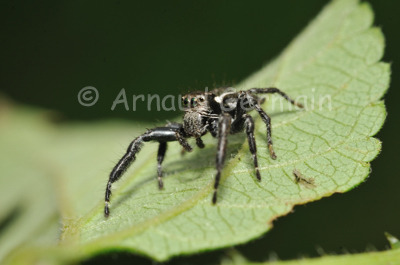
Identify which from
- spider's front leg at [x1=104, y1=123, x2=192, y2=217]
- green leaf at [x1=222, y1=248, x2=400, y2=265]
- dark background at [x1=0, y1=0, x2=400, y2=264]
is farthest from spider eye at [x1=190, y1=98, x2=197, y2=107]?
green leaf at [x1=222, y1=248, x2=400, y2=265]

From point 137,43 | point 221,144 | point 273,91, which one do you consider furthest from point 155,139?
point 137,43

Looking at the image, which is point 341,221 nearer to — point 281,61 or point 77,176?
point 281,61

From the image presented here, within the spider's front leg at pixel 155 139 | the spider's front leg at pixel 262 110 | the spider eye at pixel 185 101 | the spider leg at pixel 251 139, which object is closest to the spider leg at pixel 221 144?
the spider leg at pixel 251 139

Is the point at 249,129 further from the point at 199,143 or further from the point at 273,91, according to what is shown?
the point at 273,91

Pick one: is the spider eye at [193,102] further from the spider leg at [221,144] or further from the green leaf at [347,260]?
the green leaf at [347,260]

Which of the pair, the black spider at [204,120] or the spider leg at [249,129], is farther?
the black spider at [204,120]

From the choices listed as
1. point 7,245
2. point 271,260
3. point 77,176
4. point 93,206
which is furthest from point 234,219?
point 77,176

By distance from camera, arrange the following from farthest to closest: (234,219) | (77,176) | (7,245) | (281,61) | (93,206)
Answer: (77,176)
(281,61)
(7,245)
(93,206)
(234,219)

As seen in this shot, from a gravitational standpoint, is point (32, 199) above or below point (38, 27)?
below
